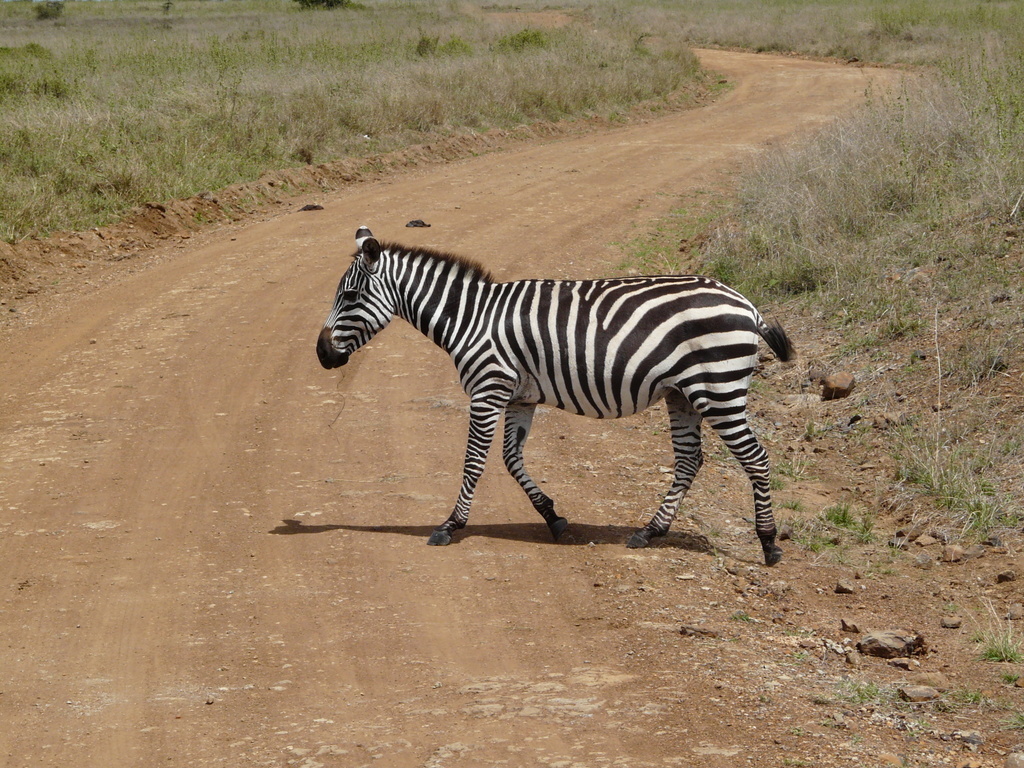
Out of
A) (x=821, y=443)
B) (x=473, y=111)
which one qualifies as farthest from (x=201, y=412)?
(x=473, y=111)

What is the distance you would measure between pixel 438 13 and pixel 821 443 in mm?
38108

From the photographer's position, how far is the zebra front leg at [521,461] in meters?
7.36

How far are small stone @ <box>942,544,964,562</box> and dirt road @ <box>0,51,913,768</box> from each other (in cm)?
101

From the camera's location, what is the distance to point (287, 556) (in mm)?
7020

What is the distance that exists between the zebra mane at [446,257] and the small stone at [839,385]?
3665mm

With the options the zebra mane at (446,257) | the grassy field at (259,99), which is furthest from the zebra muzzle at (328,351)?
the grassy field at (259,99)

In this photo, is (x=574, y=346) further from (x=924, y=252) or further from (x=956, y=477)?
(x=924, y=252)

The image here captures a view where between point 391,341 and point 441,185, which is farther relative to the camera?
point 441,185

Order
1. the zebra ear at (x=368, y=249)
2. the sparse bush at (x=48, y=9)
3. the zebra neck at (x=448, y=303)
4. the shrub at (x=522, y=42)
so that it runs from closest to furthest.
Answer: the zebra neck at (x=448, y=303) < the zebra ear at (x=368, y=249) < the shrub at (x=522, y=42) < the sparse bush at (x=48, y=9)

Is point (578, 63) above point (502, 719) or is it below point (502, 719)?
above

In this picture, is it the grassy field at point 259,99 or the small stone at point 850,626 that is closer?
the small stone at point 850,626

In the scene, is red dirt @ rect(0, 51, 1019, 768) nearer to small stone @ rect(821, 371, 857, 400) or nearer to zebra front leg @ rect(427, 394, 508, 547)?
zebra front leg @ rect(427, 394, 508, 547)

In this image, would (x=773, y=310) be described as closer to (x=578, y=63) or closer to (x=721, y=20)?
(x=578, y=63)

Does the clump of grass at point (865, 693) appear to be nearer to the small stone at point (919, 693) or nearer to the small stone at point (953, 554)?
the small stone at point (919, 693)
